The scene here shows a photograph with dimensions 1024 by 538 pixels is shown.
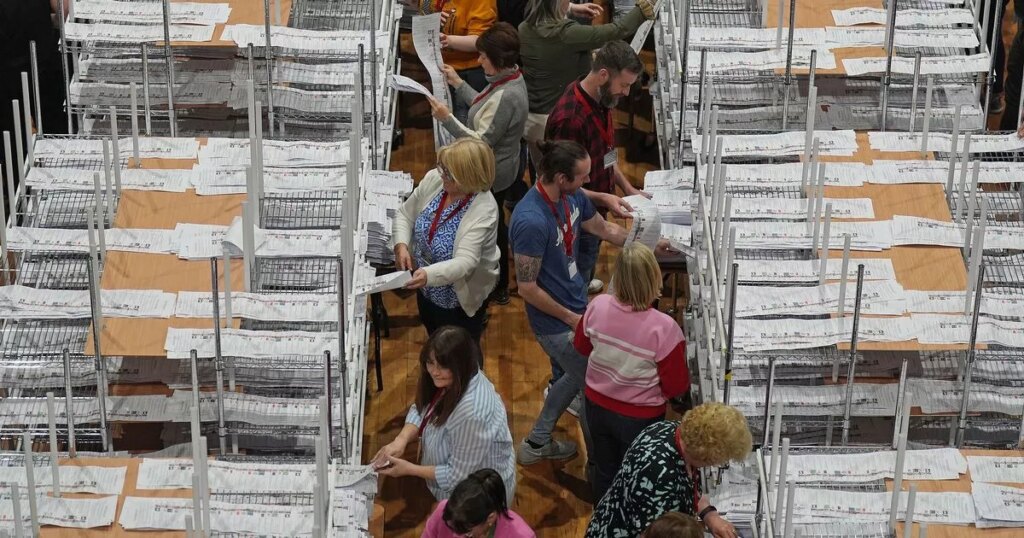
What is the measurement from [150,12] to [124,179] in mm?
1098

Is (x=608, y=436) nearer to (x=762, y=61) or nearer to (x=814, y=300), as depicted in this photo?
(x=814, y=300)

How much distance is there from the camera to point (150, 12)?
6883 millimetres

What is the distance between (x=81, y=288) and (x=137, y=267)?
0.97ft

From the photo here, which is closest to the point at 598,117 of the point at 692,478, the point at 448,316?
the point at 448,316

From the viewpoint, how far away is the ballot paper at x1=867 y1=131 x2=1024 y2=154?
6.42 metres

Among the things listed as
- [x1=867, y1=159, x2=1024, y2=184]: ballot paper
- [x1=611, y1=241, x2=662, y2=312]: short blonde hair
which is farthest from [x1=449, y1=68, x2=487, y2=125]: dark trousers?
[x1=611, y1=241, x2=662, y2=312]: short blonde hair

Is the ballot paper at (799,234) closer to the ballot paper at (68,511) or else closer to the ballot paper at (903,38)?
the ballot paper at (903,38)

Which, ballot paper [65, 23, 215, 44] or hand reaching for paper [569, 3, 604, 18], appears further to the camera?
hand reaching for paper [569, 3, 604, 18]

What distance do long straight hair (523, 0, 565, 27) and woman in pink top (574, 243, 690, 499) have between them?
2.13 meters

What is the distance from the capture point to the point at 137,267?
5.66m

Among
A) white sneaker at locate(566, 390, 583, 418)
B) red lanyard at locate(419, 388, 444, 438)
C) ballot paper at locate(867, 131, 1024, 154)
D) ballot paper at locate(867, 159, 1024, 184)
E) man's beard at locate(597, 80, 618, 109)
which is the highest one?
man's beard at locate(597, 80, 618, 109)

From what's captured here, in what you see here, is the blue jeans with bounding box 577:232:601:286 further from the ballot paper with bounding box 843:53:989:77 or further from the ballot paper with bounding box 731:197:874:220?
the ballot paper with bounding box 843:53:989:77

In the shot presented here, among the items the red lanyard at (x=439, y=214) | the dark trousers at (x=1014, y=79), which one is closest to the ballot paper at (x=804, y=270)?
the red lanyard at (x=439, y=214)

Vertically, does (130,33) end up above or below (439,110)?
above
